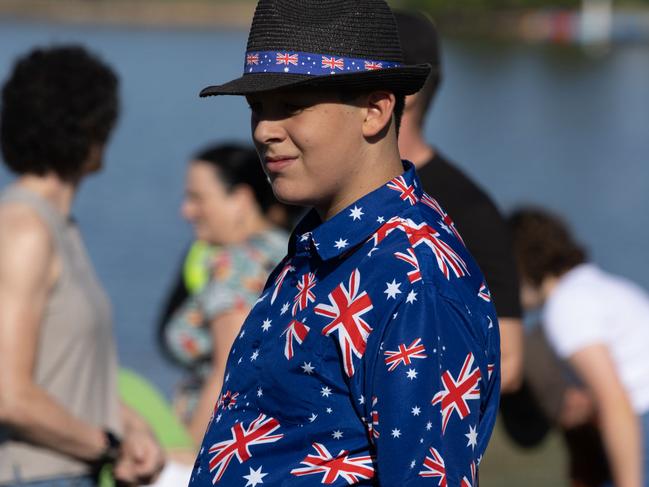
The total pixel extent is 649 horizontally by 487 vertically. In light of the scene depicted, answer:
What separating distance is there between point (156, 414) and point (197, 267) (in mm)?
820

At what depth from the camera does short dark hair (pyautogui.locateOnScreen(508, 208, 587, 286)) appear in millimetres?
4875

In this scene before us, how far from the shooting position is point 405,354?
1852mm

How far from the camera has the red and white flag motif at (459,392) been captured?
186 centimetres

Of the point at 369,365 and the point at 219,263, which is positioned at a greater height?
the point at 369,365

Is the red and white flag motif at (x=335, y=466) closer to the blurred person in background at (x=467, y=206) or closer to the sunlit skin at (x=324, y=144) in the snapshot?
the sunlit skin at (x=324, y=144)

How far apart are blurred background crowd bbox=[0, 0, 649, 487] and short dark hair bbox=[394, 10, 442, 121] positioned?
1.10ft

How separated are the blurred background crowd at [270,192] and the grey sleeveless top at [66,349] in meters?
0.50

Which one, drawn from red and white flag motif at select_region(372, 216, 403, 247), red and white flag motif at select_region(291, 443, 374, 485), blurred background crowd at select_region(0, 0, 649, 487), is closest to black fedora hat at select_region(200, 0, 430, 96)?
red and white flag motif at select_region(372, 216, 403, 247)

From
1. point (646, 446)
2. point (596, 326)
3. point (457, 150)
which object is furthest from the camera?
point (457, 150)

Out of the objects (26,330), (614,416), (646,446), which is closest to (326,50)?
(26,330)

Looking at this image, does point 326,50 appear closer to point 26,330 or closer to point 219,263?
point 26,330

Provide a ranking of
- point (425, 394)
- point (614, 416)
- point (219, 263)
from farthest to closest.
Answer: point (614, 416)
point (219, 263)
point (425, 394)

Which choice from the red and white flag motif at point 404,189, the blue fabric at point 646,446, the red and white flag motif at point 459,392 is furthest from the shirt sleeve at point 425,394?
the blue fabric at point 646,446

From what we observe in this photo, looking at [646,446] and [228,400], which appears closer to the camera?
[228,400]
